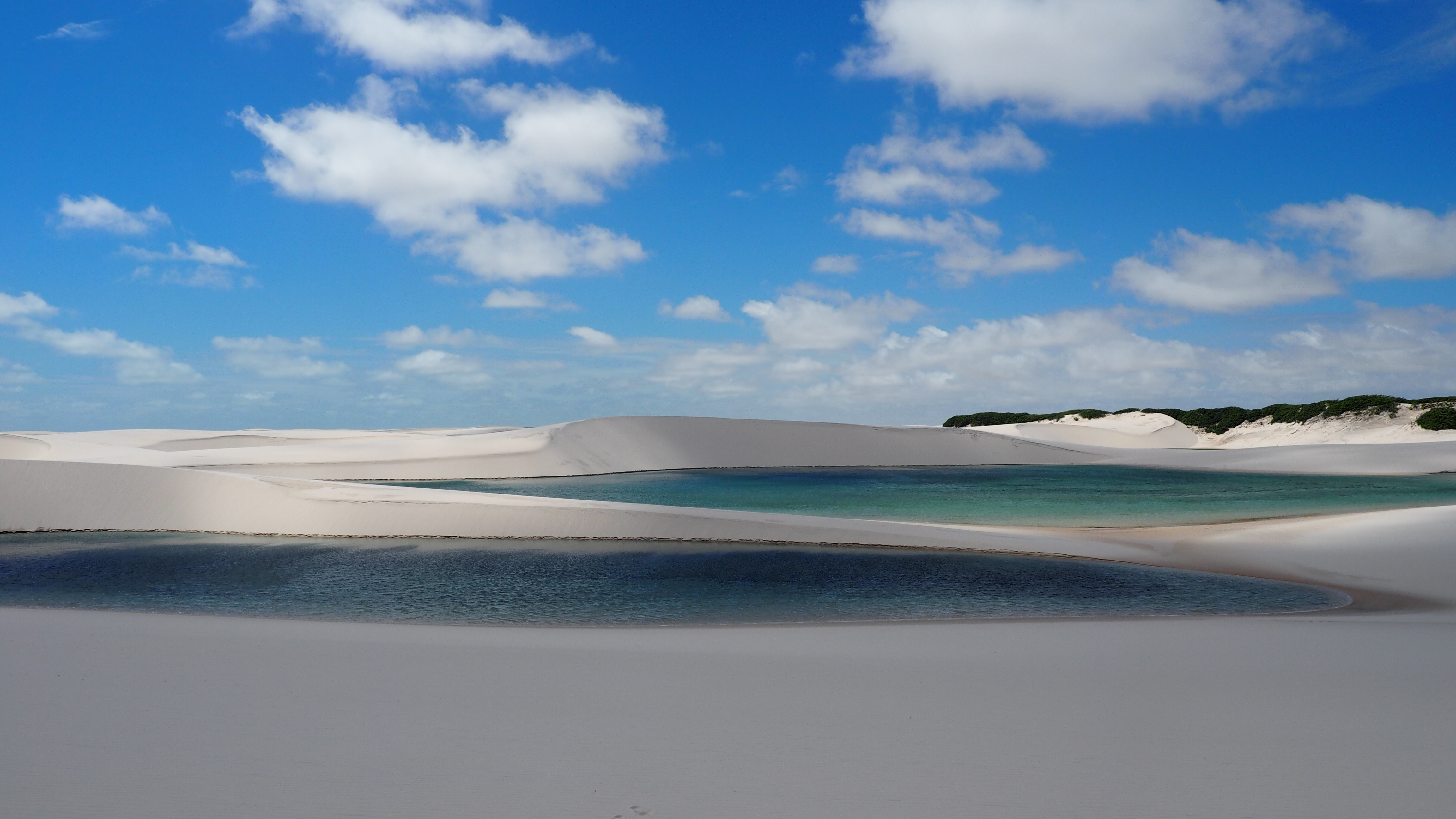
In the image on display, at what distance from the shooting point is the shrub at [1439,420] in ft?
94.4

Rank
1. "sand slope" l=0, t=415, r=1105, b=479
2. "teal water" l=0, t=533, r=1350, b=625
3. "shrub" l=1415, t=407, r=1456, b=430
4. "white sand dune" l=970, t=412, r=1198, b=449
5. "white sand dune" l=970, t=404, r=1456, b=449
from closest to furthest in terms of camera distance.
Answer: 1. "teal water" l=0, t=533, r=1350, b=625
2. "sand slope" l=0, t=415, r=1105, b=479
3. "shrub" l=1415, t=407, r=1456, b=430
4. "white sand dune" l=970, t=404, r=1456, b=449
5. "white sand dune" l=970, t=412, r=1198, b=449

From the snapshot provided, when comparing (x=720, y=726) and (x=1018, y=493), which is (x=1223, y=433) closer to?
(x=1018, y=493)

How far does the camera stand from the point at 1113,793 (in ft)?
7.13

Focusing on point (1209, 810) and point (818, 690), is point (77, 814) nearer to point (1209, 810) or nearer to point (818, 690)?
point (818, 690)

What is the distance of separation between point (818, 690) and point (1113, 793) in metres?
1.17

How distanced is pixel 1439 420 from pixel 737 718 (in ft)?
120

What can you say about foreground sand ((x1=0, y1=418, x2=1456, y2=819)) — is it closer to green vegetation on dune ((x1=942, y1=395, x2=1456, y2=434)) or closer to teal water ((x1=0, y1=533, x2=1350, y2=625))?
teal water ((x1=0, y1=533, x2=1350, y2=625))

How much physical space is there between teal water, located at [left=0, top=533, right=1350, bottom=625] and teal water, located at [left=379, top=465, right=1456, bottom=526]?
356 cm

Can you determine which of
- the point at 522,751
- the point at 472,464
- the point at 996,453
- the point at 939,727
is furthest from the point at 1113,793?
the point at 996,453

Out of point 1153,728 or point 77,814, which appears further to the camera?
point 1153,728

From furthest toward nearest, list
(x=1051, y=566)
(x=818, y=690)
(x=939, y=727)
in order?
(x=1051, y=566) → (x=818, y=690) → (x=939, y=727)

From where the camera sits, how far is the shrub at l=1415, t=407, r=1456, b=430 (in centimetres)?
2878

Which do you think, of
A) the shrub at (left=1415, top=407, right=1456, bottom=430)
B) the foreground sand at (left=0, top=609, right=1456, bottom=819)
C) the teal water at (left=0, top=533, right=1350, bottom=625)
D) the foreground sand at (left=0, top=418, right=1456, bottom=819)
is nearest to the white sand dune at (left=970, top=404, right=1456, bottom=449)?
the shrub at (left=1415, top=407, right=1456, bottom=430)

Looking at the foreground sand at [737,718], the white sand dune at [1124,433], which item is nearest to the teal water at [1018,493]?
the foreground sand at [737,718]
